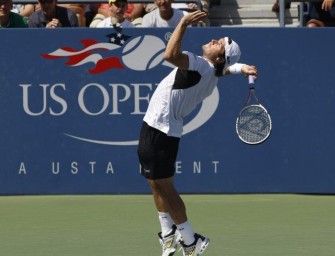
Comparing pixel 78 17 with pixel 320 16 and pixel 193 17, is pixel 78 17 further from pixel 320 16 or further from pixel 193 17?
pixel 193 17

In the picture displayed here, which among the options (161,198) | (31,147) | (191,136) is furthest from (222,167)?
(161,198)

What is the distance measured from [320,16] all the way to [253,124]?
2.25m

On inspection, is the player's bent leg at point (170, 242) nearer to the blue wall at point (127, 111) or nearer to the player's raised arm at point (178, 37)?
the player's raised arm at point (178, 37)

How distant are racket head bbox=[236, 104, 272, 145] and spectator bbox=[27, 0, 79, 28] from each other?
260 cm

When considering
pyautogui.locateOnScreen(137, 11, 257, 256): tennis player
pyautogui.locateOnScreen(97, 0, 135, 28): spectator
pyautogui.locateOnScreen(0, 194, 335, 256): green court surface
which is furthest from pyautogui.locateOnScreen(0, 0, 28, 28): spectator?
pyautogui.locateOnScreen(137, 11, 257, 256): tennis player

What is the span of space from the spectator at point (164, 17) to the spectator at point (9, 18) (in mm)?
1460

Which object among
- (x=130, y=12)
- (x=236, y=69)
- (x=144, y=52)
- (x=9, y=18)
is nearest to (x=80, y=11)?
(x=130, y=12)

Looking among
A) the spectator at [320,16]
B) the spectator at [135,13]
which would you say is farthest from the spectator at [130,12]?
the spectator at [320,16]

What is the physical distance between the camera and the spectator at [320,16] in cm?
1312

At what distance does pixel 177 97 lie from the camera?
8422 millimetres

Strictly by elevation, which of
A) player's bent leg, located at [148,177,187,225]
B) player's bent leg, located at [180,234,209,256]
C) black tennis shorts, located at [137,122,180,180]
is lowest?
player's bent leg, located at [180,234,209,256]

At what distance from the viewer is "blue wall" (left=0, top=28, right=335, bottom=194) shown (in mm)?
12320

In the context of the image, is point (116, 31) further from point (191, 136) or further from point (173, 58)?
point (173, 58)

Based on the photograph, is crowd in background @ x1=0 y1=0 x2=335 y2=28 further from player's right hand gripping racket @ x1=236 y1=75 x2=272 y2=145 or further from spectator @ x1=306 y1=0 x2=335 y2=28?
player's right hand gripping racket @ x1=236 y1=75 x2=272 y2=145
